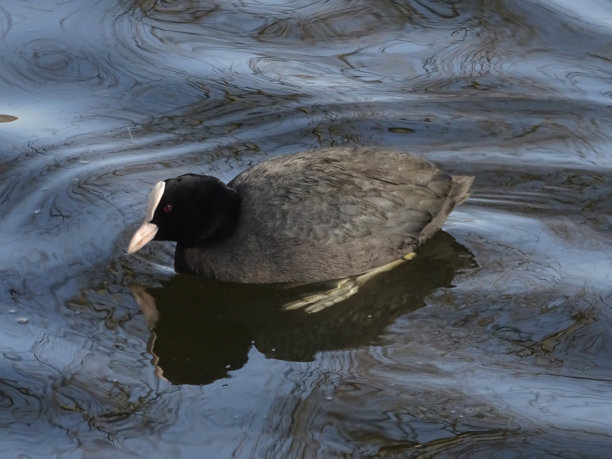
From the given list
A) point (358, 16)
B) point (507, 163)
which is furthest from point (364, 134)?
point (358, 16)

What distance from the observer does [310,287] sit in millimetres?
5820

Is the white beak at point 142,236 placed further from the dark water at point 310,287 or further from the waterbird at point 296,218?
the dark water at point 310,287

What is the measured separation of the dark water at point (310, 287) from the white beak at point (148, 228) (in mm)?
213

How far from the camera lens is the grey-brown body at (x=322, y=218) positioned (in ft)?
18.9

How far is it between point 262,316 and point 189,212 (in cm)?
64

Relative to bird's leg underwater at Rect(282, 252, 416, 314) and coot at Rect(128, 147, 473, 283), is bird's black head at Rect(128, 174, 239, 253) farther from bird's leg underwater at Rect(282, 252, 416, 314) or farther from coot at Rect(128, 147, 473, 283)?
bird's leg underwater at Rect(282, 252, 416, 314)

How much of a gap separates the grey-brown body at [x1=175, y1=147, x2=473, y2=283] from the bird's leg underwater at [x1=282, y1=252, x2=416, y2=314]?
64 mm

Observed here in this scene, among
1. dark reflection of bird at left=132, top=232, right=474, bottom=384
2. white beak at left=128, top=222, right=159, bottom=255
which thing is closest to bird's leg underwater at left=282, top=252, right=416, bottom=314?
dark reflection of bird at left=132, top=232, right=474, bottom=384

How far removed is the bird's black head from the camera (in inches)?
225

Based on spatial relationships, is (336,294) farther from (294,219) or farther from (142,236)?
(142,236)

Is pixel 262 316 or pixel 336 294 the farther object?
pixel 336 294

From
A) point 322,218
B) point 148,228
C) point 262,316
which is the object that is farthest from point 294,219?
point 148,228

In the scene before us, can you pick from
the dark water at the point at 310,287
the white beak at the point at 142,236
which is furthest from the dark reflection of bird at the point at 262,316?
the white beak at the point at 142,236

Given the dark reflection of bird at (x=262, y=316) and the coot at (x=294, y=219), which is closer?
the dark reflection of bird at (x=262, y=316)
